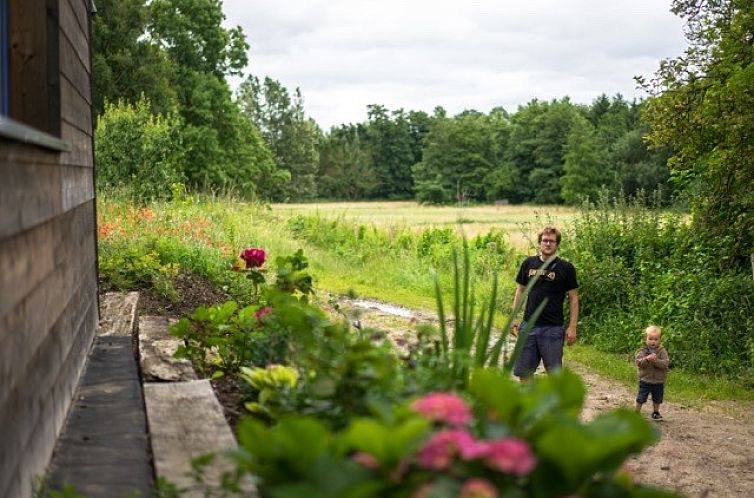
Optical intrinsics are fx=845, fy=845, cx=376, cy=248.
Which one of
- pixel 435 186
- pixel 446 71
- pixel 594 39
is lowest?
pixel 435 186

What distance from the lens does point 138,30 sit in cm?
3125

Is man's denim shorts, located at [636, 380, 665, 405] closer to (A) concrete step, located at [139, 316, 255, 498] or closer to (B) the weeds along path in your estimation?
(B) the weeds along path

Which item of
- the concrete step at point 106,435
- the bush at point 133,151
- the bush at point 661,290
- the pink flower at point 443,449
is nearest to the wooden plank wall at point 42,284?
the concrete step at point 106,435

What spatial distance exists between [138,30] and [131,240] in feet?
78.5

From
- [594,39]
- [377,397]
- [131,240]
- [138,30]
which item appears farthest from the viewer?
[138,30]

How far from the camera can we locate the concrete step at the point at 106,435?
2.84 m

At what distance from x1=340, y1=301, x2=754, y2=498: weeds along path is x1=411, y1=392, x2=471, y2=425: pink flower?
3.59 meters

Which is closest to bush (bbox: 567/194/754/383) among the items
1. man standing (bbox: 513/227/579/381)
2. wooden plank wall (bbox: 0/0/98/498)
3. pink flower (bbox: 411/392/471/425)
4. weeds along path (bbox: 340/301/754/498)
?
weeds along path (bbox: 340/301/754/498)

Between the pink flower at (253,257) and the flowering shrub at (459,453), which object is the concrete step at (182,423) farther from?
the pink flower at (253,257)

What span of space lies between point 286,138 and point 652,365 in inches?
2206

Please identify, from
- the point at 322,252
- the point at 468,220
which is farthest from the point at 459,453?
the point at 468,220

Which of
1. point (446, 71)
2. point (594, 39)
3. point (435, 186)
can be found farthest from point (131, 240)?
point (446, 71)

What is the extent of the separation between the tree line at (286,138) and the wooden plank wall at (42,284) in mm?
2838

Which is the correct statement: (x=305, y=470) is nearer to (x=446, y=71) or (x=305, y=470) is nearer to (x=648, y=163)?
(x=648, y=163)
